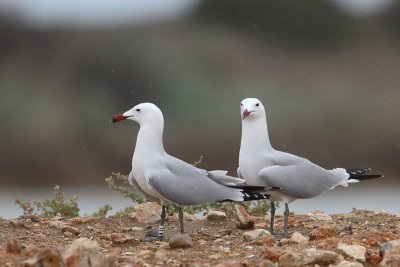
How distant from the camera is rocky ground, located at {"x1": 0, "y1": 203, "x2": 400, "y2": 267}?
708 cm

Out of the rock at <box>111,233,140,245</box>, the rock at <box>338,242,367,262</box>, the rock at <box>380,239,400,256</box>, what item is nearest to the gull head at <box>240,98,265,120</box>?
the rock at <box>111,233,140,245</box>

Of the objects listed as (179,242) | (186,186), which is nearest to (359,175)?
(186,186)

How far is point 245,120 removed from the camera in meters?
8.78

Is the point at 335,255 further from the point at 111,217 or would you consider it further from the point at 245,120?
the point at 111,217

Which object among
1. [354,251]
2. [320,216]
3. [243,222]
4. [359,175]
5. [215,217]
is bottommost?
[354,251]

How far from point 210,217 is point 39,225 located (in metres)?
1.68

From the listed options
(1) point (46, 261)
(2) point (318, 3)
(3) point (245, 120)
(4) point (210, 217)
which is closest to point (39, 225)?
(4) point (210, 217)

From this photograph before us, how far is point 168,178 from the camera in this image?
835 centimetres

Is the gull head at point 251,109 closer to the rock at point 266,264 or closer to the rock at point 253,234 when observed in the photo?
the rock at point 253,234

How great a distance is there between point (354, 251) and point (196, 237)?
5.88ft

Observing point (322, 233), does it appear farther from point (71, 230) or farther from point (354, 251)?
point (71, 230)

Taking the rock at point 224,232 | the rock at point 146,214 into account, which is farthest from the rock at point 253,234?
the rock at point 146,214

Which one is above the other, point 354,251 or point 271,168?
point 271,168

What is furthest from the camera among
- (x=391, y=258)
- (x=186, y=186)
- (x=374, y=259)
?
(x=186, y=186)
